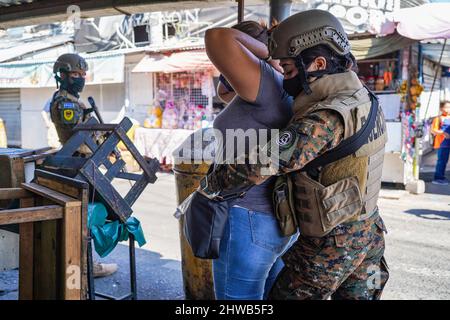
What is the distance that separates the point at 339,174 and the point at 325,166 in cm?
6

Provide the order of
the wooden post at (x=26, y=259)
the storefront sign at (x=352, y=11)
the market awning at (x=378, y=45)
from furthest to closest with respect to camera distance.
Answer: the storefront sign at (x=352, y=11), the market awning at (x=378, y=45), the wooden post at (x=26, y=259)

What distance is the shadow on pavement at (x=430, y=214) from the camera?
22.9ft

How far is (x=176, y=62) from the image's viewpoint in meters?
10.4

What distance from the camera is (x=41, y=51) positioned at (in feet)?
51.6

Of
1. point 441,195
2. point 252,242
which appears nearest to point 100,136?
point 252,242

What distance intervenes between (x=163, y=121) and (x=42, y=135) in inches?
249

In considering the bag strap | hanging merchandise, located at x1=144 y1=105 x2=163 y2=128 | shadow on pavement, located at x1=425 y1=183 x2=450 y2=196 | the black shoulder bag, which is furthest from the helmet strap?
hanging merchandise, located at x1=144 y1=105 x2=163 y2=128

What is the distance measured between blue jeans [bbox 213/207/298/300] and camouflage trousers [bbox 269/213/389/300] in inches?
3.5

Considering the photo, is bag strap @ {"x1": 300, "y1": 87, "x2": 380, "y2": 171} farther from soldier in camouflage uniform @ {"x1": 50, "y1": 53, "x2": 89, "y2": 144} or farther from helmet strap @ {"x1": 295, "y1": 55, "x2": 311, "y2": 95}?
soldier in camouflage uniform @ {"x1": 50, "y1": 53, "x2": 89, "y2": 144}

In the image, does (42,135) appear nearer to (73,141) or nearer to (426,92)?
(426,92)

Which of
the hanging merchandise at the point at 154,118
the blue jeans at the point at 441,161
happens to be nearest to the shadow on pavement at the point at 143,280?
the hanging merchandise at the point at 154,118

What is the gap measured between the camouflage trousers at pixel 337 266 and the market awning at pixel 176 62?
7.96 m

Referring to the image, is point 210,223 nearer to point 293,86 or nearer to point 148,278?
point 293,86

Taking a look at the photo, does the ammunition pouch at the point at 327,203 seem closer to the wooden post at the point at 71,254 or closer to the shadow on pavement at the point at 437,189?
the wooden post at the point at 71,254
